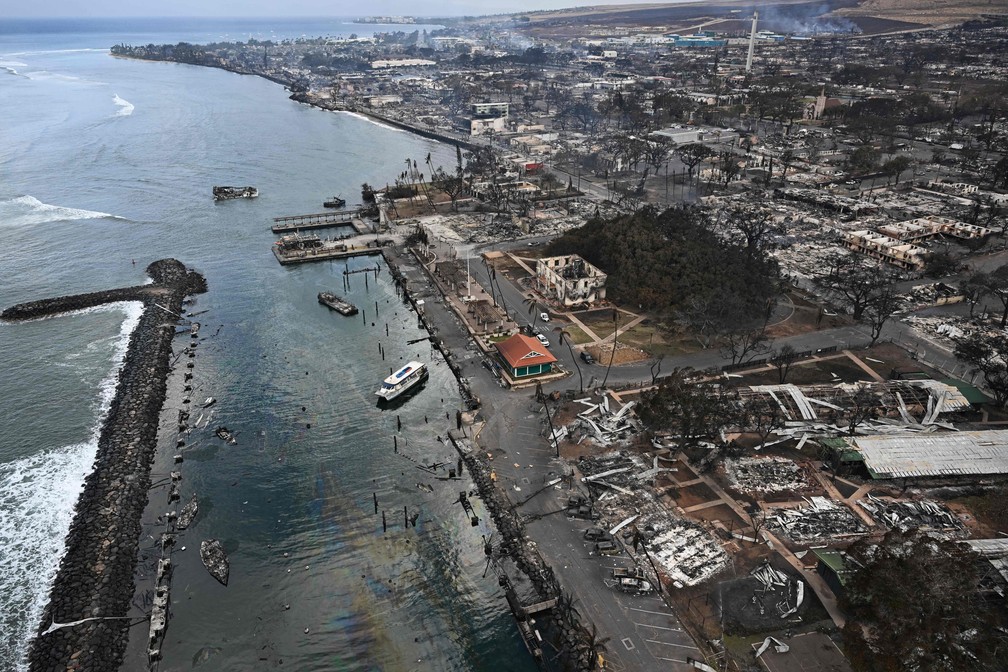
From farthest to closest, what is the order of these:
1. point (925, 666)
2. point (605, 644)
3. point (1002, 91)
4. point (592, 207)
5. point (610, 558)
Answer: point (1002, 91) → point (592, 207) → point (610, 558) → point (605, 644) → point (925, 666)

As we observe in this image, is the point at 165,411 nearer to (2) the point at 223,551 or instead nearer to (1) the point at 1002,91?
(2) the point at 223,551

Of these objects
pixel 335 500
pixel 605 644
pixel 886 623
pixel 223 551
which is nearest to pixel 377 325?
pixel 335 500

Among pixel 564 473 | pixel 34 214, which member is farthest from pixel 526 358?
pixel 34 214

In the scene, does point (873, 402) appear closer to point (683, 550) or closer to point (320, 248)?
point (683, 550)

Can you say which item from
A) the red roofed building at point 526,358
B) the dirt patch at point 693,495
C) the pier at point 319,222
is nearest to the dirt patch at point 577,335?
the red roofed building at point 526,358

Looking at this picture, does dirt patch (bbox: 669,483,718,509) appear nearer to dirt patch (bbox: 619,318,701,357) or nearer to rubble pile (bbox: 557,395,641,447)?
rubble pile (bbox: 557,395,641,447)

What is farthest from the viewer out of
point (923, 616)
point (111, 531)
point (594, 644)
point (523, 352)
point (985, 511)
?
point (523, 352)
